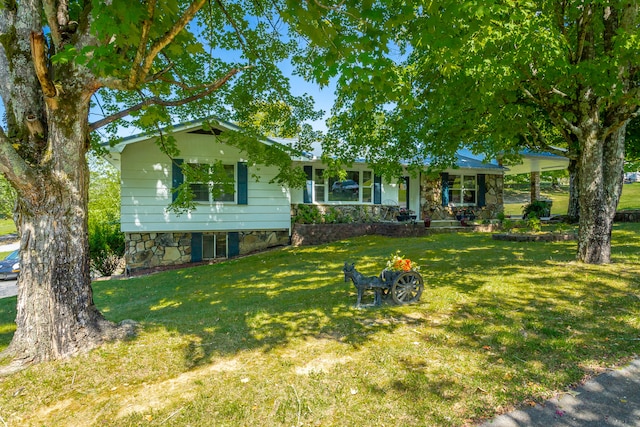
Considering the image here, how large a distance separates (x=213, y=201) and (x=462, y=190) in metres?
12.4

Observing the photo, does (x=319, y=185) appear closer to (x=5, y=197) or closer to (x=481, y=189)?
(x=481, y=189)

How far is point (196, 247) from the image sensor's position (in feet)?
42.3

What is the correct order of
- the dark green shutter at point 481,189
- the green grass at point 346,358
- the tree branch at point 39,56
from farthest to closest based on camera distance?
the dark green shutter at point 481,189
the tree branch at point 39,56
the green grass at point 346,358

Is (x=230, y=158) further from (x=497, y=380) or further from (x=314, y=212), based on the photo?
(x=497, y=380)

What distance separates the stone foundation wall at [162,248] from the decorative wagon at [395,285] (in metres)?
8.95

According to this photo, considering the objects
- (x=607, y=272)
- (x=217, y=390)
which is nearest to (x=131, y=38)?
(x=217, y=390)

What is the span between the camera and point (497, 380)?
2926mm

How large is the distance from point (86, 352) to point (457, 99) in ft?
22.7

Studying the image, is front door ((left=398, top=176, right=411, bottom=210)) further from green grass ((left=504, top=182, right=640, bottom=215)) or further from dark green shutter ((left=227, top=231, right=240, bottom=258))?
green grass ((left=504, top=182, right=640, bottom=215))

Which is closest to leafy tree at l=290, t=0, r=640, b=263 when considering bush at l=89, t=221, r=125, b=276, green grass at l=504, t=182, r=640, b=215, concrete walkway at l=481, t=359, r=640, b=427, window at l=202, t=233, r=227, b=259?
concrete walkway at l=481, t=359, r=640, b=427

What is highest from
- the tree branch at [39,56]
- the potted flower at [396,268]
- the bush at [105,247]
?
the tree branch at [39,56]

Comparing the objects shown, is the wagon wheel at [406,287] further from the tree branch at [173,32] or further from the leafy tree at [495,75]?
the tree branch at [173,32]

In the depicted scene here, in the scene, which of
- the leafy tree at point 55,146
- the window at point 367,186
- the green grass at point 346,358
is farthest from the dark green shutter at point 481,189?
the leafy tree at point 55,146

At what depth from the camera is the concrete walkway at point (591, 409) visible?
2.44 metres
